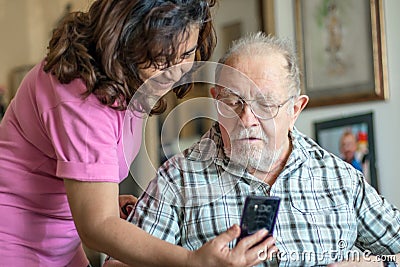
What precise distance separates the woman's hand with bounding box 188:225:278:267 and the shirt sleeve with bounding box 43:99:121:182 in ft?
0.59

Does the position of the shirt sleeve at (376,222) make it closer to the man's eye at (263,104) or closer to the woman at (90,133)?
the man's eye at (263,104)

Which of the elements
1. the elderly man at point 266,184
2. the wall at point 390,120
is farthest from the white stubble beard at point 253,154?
the wall at point 390,120

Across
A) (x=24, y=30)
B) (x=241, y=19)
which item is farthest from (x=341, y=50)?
(x=24, y=30)

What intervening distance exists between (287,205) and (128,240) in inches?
18.0

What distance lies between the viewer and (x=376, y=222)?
1.30 meters

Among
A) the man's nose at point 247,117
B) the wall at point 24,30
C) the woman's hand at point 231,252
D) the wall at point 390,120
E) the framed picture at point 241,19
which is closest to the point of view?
the woman's hand at point 231,252

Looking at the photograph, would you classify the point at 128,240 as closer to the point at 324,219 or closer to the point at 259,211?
the point at 259,211

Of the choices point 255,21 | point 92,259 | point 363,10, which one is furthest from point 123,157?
point 92,259

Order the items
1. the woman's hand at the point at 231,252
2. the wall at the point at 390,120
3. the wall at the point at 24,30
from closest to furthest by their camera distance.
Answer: the woman's hand at the point at 231,252 < the wall at the point at 390,120 < the wall at the point at 24,30

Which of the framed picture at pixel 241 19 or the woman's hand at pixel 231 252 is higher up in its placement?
the framed picture at pixel 241 19

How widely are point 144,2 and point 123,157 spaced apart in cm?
25

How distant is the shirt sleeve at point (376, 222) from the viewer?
1.30m

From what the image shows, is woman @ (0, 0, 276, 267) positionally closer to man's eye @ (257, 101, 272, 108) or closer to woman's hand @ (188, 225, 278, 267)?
woman's hand @ (188, 225, 278, 267)

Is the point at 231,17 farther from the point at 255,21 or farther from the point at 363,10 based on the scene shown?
the point at 363,10
